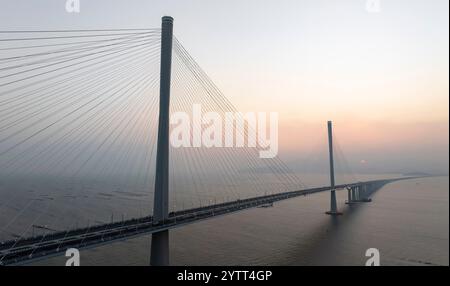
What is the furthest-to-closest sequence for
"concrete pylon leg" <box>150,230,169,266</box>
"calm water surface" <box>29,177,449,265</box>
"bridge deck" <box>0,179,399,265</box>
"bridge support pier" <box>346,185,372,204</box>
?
"bridge support pier" <box>346,185,372,204</box> < "calm water surface" <box>29,177,449,265</box> < "concrete pylon leg" <box>150,230,169,266</box> < "bridge deck" <box>0,179,399,265</box>

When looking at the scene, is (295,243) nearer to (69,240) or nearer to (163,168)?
(163,168)

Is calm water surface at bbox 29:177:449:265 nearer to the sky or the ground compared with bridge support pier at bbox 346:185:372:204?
nearer to the ground

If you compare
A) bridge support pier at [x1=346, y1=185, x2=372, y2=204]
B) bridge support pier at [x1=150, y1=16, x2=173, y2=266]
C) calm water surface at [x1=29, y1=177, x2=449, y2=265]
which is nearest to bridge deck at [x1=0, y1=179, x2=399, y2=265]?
bridge support pier at [x1=150, y1=16, x2=173, y2=266]

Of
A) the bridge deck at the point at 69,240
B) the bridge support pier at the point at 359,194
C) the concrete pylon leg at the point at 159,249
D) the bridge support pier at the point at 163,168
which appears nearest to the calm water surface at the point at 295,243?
the concrete pylon leg at the point at 159,249

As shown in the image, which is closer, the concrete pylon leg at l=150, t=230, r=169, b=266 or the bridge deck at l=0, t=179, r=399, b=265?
the bridge deck at l=0, t=179, r=399, b=265

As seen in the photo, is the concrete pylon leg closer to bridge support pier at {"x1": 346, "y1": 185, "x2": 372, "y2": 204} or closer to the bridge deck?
the bridge deck

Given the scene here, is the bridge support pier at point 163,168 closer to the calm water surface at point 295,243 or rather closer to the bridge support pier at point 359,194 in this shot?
the calm water surface at point 295,243

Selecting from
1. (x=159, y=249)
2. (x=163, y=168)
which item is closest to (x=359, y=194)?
Result: (x=159, y=249)


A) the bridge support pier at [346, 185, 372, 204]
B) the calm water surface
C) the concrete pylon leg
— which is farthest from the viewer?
the bridge support pier at [346, 185, 372, 204]
